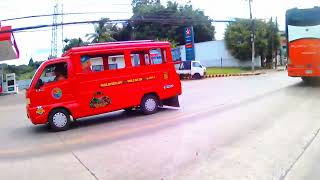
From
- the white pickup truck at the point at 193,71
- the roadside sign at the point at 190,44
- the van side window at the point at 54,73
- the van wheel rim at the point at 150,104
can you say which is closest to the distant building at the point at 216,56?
the roadside sign at the point at 190,44

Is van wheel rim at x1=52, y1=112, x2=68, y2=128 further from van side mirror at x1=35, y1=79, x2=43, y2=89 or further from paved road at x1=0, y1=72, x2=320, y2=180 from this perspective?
van side mirror at x1=35, y1=79, x2=43, y2=89

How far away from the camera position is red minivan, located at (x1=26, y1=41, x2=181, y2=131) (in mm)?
12289

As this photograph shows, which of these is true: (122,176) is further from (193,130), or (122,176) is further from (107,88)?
(107,88)

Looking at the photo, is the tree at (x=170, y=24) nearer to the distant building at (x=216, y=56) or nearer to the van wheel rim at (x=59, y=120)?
the distant building at (x=216, y=56)

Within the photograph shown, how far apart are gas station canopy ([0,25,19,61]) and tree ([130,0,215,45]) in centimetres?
3041

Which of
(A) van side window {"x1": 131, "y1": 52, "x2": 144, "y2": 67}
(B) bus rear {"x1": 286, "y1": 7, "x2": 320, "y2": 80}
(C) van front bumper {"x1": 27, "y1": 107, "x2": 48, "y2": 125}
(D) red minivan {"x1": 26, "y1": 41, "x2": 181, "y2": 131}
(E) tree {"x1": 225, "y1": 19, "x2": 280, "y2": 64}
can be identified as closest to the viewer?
(C) van front bumper {"x1": 27, "y1": 107, "x2": 48, "y2": 125}

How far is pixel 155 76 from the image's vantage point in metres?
14.2

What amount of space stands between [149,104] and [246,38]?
38.8 meters

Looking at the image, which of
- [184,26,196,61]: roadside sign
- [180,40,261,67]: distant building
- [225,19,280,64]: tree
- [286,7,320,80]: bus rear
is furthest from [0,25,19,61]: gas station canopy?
[225,19,280,64]: tree

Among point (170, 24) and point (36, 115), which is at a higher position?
point (170, 24)

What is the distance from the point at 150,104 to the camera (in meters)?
14.2

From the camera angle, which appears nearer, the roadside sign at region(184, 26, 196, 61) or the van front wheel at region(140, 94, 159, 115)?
the van front wheel at region(140, 94, 159, 115)

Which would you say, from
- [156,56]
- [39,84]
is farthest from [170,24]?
[39,84]

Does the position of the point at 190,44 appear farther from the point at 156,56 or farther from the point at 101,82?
the point at 101,82
